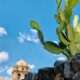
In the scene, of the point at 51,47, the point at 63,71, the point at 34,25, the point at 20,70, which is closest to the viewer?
the point at 63,71

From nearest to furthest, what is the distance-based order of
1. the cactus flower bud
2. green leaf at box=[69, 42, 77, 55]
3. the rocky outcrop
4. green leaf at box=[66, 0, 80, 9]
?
the rocky outcrop < green leaf at box=[69, 42, 77, 55] < green leaf at box=[66, 0, 80, 9] < the cactus flower bud

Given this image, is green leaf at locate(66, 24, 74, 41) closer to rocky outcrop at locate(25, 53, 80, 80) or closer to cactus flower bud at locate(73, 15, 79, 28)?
rocky outcrop at locate(25, 53, 80, 80)

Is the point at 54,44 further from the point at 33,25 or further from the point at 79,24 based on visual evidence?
the point at 79,24

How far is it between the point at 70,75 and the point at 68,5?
2.88m

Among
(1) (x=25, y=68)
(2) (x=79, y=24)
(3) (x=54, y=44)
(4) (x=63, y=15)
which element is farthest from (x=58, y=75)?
(1) (x=25, y=68)

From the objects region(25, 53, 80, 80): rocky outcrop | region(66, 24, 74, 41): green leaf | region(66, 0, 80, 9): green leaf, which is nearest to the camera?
region(25, 53, 80, 80): rocky outcrop

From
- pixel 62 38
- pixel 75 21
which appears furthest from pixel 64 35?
pixel 75 21

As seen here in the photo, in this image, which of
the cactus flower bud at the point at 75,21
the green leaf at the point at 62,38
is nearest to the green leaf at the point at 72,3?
the green leaf at the point at 62,38

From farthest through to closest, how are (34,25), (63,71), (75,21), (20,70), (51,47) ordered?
(20,70)
(75,21)
(34,25)
(51,47)
(63,71)

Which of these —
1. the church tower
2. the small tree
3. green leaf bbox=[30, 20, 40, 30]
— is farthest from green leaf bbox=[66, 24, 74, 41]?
the church tower

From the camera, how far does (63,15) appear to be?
426 inches

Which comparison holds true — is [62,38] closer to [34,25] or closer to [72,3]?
[34,25]

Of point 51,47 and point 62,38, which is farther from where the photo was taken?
point 51,47

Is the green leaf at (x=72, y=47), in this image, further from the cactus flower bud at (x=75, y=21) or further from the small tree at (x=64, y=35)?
the cactus flower bud at (x=75, y=21)
